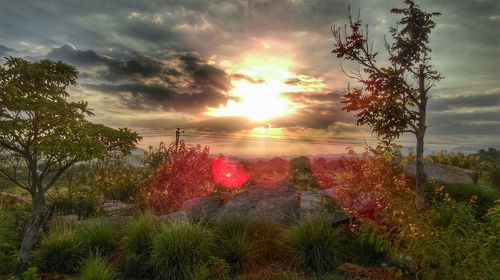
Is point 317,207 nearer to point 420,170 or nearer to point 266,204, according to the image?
point 266,204

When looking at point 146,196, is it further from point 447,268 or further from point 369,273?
point 447,268

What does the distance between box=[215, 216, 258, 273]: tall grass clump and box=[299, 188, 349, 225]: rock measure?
2160mm

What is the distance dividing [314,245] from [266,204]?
3401 mm

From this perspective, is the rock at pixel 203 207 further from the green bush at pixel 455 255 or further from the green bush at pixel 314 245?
the green bush at pixel 455 255

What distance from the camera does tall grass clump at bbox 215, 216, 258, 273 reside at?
42.5 feet

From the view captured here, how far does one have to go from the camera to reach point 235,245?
43.0ft

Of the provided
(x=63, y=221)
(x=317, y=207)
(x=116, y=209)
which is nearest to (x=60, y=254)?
(x=63, y=221)

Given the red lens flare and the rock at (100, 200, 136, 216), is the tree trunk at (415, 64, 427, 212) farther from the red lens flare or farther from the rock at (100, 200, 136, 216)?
the rock at (100, 200, 136, 216)

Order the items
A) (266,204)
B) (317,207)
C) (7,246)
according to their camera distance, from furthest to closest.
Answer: (266,204)
(317,207)
(7,246)

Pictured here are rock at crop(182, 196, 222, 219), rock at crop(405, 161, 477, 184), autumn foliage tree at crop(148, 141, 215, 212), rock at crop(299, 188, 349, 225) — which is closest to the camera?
rock at crop(299, 188, 349, 225)

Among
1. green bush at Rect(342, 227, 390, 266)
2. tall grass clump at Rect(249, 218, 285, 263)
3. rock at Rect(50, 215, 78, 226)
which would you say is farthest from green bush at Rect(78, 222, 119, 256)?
green bush at Rect(342, 227, 390, 266)

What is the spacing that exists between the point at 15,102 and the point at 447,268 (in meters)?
10.5

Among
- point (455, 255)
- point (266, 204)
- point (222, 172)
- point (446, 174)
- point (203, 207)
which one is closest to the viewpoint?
point (455, 255)

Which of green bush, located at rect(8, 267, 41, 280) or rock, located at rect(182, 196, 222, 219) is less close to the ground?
rock, located at rect(182, 196, 222, 219)
